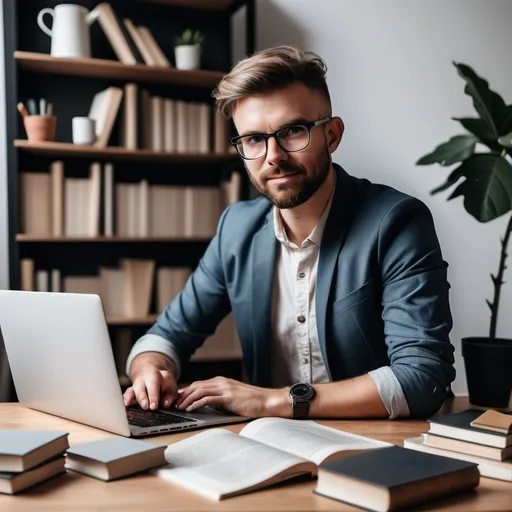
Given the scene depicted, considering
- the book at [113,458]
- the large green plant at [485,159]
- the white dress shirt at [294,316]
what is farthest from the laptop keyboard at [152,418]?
the large green plant at [485,159]

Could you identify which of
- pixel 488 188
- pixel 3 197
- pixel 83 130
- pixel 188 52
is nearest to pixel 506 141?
pixel 488 188

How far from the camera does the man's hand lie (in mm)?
1395

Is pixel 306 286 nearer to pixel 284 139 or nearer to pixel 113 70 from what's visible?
pixel 284 139

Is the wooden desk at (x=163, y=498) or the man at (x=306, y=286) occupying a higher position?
the man at (x=306, y=286)

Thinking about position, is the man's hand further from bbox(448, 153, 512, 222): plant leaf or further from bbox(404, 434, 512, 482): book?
bbox(448, 153, 512, 222): plant leaf

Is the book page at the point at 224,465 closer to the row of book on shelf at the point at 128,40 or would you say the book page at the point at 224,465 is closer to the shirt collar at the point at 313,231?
the shirt collar at the point at 313,231

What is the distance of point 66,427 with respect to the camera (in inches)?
52.7

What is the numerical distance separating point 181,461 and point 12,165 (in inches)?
83.3

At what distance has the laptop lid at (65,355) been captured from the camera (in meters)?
1.18

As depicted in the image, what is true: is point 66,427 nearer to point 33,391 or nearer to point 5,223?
point 33,391

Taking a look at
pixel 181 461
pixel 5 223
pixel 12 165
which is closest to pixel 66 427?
pixel 181 461

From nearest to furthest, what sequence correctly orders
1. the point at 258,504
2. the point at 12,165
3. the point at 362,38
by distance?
the point at 258,504
the point at 12,165
the point at 362,38

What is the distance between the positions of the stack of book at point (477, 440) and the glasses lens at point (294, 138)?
80cm

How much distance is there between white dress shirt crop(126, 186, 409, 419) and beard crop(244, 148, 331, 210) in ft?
0.32
